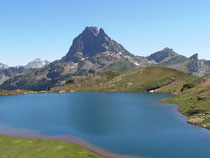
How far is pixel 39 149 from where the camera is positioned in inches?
2165

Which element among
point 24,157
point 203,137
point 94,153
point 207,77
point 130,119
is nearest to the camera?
point 24,157

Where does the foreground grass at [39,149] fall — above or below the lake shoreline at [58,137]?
above

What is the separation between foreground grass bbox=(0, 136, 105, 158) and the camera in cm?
5034

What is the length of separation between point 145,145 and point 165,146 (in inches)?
244

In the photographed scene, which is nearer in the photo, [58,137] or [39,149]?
[39,149]

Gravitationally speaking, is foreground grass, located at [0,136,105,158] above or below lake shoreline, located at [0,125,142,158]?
above

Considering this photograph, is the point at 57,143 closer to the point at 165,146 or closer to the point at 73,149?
the point at 73,149

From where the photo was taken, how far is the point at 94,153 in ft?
177

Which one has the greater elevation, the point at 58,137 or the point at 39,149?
the point at 39,149

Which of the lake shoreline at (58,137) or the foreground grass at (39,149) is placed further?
the lake shoreline at (58,137)

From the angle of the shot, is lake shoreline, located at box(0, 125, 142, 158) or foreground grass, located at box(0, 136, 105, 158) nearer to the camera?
foreground grass, located at box(0, 136, 105, 158)

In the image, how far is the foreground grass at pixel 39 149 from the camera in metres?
50.3

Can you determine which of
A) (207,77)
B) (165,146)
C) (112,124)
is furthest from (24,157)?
(207,77)

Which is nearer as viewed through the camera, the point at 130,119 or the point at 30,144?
the point at 30,144
